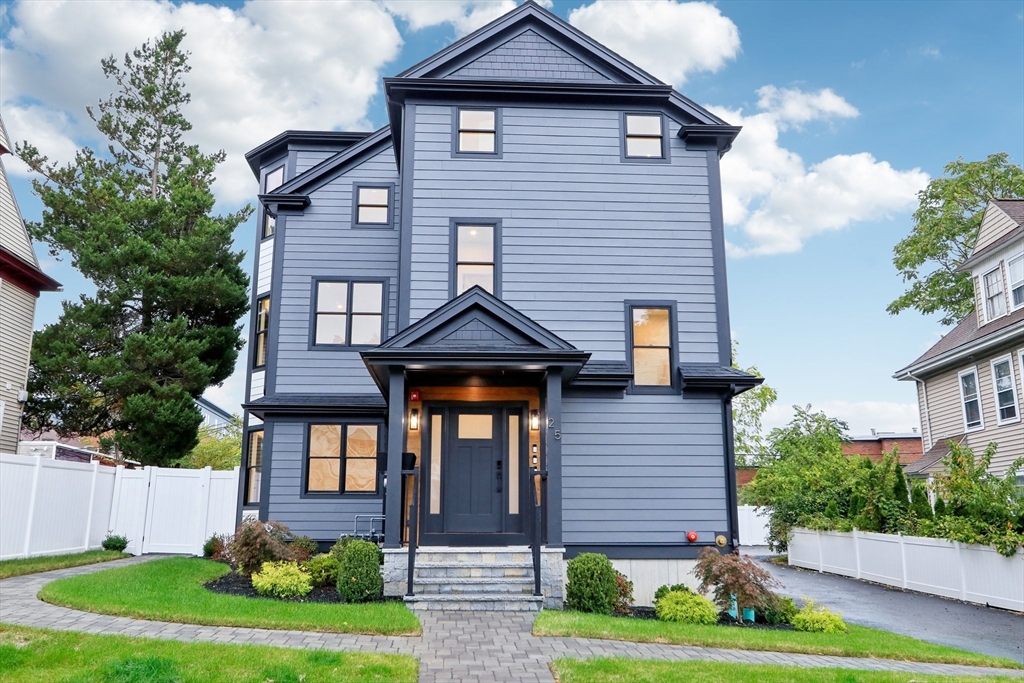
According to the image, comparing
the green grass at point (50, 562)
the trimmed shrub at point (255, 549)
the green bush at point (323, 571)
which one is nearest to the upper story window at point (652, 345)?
the green bush at point (323, 571)

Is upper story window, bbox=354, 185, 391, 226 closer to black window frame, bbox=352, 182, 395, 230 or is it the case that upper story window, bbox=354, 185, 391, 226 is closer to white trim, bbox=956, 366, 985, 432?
black window frame, bbox=352, 182, 395, 230

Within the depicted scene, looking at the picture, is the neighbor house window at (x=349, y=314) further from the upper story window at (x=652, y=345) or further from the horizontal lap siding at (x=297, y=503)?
the upper story window at (x=652, y=345)

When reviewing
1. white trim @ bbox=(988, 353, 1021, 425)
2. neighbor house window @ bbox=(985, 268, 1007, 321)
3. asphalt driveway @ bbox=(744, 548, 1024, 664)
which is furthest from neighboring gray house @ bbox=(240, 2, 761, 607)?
neighbor house window @ bbox=(985, 268, 1007, 321)

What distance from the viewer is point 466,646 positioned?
771cm

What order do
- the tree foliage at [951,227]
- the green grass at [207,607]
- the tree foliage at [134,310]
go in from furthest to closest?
the tree foliage at [951,227]
the tree foliage at [134,310]
the green grass at [207,607]

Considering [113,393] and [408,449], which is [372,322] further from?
[113,393]

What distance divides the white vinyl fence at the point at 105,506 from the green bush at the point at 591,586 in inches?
374

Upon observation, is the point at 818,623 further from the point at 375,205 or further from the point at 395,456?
the point at 375,205

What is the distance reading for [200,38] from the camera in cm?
2578

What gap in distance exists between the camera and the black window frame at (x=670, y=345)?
12.7 m

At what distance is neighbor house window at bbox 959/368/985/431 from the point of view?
→ 20000 millimetres


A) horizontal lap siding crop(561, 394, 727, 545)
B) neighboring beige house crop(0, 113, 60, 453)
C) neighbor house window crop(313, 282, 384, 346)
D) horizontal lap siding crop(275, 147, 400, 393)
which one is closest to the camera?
horizontal lap siding crop(561, 394, 727, 545)

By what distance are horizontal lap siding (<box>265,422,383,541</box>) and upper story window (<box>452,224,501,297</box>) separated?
177 inches

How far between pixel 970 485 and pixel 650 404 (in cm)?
625
